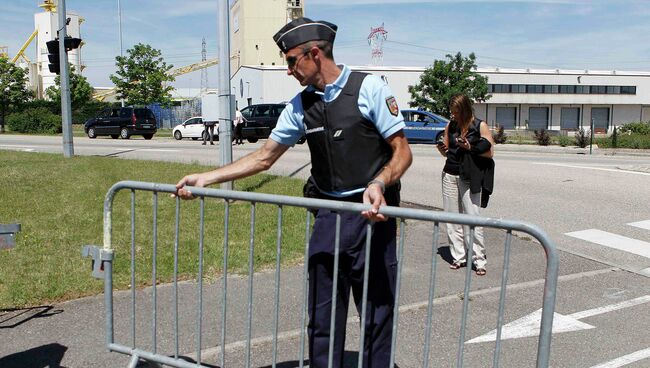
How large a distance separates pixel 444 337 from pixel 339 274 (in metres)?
1.67

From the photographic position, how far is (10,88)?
4544 cm

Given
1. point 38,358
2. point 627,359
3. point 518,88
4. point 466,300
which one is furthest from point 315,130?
point 518,88

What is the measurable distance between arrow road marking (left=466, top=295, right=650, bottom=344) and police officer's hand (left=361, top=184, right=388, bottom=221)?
202 cm

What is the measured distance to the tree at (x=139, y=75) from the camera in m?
46.8

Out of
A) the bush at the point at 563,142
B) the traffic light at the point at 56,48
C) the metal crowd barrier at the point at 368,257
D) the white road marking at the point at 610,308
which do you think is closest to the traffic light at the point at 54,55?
the traffic light at the point at 56,48

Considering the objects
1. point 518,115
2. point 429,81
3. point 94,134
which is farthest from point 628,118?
point 94,134

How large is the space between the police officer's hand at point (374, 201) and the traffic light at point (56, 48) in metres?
14.9

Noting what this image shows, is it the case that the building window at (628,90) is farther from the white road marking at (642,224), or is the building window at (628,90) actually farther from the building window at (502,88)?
the white road marking at (642,224)

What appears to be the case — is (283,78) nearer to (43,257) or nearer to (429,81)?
(429,81)

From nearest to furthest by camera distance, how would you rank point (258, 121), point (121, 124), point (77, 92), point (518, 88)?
1. point (258, 121)
2. point (121, 124)
3. point (77, 92)
4. point (518, 88)

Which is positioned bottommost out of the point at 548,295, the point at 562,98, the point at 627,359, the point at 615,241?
the point at 627,359

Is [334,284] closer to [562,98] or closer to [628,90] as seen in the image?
[562,98]

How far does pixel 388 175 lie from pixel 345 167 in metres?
0.22

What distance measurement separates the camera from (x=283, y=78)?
4688cm
